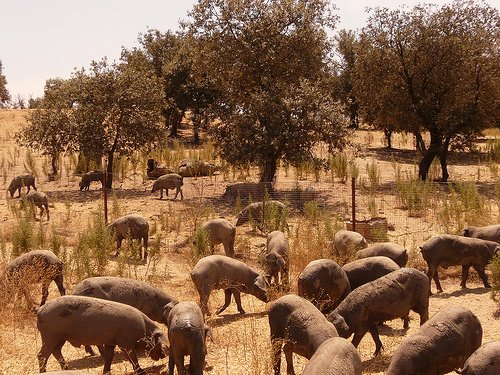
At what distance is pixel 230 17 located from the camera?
790 inches

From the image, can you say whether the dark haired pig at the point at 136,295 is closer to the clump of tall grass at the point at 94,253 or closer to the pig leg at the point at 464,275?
the clump of tall grass at the point at 94,253

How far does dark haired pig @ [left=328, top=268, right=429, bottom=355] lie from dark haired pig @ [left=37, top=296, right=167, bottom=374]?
2.37 metres

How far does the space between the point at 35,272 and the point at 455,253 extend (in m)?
7.36

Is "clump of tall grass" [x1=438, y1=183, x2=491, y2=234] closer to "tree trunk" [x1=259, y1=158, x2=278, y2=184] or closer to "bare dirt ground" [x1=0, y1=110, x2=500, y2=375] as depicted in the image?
"bare dirt ground" [x1=0, y1=110, x2=500, y2=375]

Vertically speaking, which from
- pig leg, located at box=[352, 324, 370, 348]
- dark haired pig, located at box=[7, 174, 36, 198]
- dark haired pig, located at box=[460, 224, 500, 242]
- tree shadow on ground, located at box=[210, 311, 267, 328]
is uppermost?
dark haired pig, located at box=[7, 174, 36, 198]

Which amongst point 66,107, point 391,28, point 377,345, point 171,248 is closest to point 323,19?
point 391,28

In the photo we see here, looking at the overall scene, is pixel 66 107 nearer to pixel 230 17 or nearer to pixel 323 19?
pixel 230 17

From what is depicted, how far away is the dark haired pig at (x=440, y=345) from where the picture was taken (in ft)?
18.6

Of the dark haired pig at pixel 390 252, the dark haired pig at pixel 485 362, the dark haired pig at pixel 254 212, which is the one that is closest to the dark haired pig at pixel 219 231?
the dark haired pig at pixel 254 212

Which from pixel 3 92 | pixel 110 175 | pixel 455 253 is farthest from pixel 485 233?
pixel 3 92

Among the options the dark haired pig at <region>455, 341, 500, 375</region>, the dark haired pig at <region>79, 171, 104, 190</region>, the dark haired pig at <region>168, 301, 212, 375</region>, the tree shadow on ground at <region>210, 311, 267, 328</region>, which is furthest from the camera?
the dark haired pig at <region>79, 171, 104, 190</region>

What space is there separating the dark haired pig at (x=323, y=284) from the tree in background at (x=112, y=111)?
14.0 meters

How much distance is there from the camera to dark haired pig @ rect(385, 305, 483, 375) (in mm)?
5660

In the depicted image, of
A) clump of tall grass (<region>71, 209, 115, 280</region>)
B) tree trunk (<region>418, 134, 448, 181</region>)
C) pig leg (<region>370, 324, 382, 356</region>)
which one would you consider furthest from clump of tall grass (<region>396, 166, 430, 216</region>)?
clump of tall grass (<region>71, 209, 115, 280</region>)
